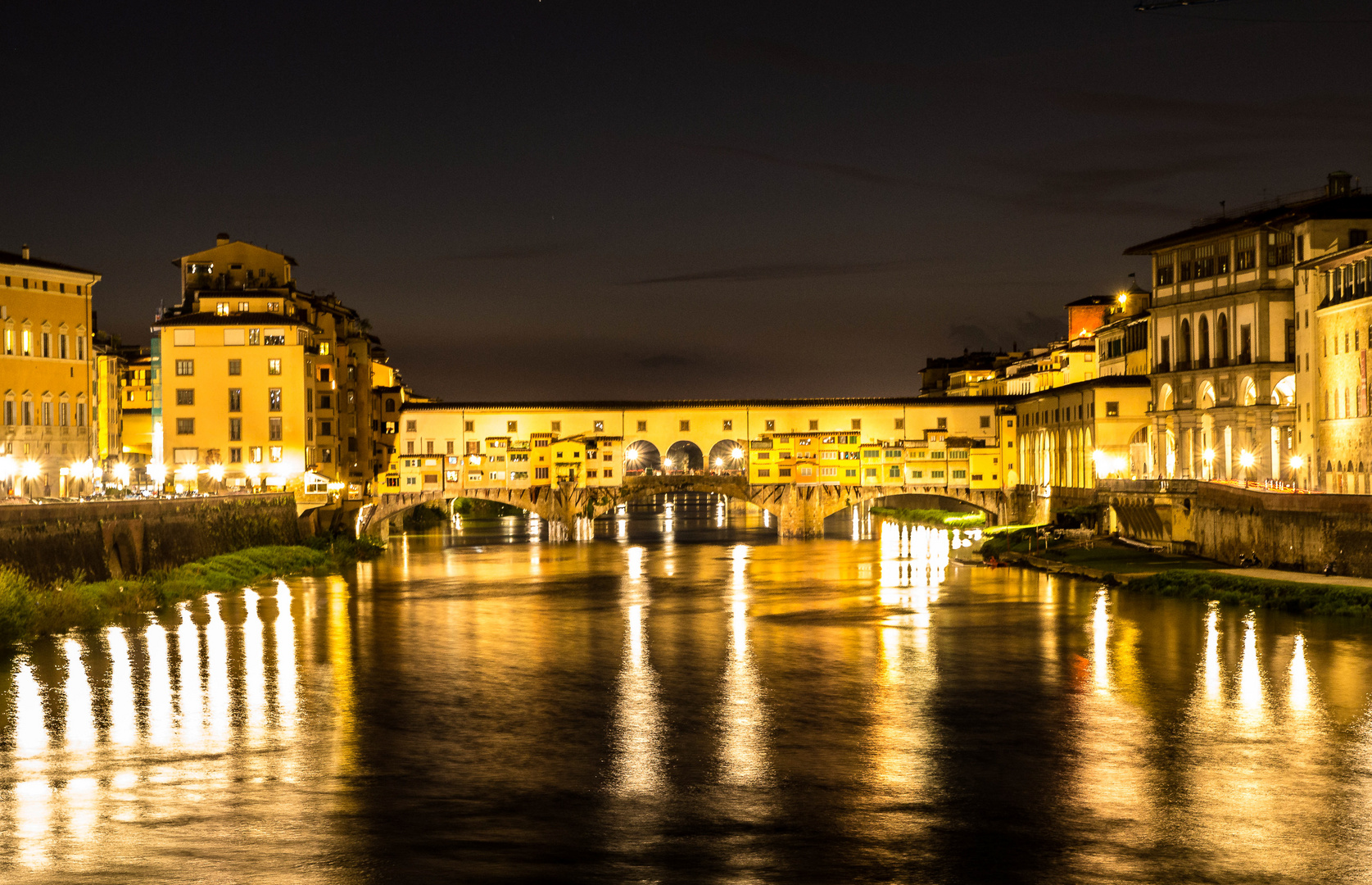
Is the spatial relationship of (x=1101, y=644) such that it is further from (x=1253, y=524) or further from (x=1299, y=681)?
(x=1253, y=524)

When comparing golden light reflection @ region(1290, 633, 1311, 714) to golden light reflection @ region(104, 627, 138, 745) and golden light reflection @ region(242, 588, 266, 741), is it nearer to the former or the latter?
golden light reflection @ region(242, 588, 266, 741)

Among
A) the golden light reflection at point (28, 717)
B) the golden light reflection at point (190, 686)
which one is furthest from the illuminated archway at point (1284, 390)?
the golden light reflection at point (28, 717)

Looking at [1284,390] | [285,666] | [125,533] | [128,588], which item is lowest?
[285,666]

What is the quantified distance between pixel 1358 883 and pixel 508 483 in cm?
7982

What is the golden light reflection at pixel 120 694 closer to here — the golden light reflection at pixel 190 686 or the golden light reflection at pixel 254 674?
the golden light reflection at pixel 190 686

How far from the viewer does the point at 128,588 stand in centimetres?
4347

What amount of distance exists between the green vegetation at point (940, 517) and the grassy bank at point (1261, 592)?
152 feet

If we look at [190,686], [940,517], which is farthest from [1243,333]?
[190,686]

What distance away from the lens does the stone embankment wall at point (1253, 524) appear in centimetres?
4341

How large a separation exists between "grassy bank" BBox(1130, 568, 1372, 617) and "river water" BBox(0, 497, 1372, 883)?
3.80 ft

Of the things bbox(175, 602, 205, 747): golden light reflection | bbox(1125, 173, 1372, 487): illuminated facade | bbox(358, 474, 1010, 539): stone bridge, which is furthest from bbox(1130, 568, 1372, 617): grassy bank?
bbox(358, 474, 1010, 539): stone bridge

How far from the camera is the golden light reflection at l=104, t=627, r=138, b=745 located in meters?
24.5

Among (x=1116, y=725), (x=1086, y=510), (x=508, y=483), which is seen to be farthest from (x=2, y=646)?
(x=508, y=483)

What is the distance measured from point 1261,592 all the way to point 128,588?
3382 cm
